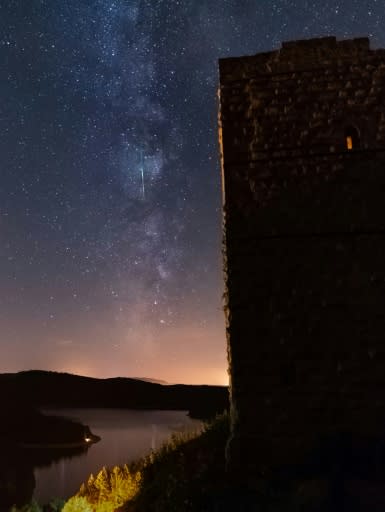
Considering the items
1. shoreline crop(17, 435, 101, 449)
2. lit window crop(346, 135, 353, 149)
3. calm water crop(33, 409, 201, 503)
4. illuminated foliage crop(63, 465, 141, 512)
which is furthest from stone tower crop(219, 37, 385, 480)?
shoreline crop(17, 435, 101, 449)

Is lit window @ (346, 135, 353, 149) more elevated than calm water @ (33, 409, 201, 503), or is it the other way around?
lit window @ (346, 135, 353, 149)

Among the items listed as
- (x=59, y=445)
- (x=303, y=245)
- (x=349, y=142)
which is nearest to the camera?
(x=303, y=245)

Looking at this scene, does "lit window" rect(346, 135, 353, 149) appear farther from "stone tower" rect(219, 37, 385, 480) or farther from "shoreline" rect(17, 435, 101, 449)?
"shoreline" rect(17, 435, 101, 449)

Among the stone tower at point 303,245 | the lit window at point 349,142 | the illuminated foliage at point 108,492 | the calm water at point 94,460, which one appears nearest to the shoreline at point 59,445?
the calm water at point 94,460

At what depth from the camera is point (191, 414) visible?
3145 inches

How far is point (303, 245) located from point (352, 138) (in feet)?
5.96

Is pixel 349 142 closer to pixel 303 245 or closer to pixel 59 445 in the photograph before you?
pixel 303 245

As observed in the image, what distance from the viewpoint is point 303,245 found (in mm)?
7453

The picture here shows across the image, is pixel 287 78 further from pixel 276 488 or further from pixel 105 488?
pixel 105 488

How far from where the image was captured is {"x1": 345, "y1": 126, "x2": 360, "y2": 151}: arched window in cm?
750

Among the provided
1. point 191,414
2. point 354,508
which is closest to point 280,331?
point 354,508

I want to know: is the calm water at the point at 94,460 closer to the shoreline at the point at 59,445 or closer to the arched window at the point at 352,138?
the shoreline at the point at 59,445

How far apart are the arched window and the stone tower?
15mm

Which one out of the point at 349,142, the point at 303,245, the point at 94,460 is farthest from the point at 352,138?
the point at 94,460
